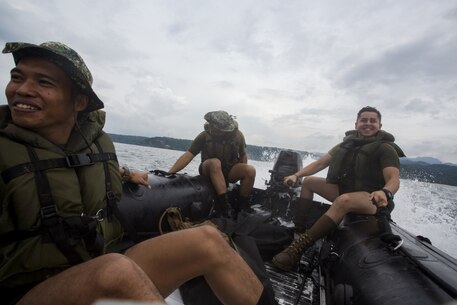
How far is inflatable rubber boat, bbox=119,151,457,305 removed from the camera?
1.65 metres

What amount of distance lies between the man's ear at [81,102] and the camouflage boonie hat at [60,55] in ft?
0.21

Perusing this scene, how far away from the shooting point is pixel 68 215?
1220 mm

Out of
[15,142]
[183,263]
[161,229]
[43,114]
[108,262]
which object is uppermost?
[43,114]

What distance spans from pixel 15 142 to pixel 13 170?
15 centimetres

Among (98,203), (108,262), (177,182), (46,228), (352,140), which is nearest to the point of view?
(108,262)

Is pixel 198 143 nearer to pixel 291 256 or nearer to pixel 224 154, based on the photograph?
pixel 224 154

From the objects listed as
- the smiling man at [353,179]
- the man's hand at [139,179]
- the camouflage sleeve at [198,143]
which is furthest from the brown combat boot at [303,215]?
the man's hand at [139,179]

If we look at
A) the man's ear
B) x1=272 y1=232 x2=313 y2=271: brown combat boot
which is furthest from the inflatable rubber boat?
the man's ear

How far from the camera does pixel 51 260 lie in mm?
1152

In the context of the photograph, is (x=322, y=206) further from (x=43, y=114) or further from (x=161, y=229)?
(x=43, y=114)

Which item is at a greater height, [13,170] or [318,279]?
[13,170]

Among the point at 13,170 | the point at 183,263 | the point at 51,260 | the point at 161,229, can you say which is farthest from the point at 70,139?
the point at 161,229

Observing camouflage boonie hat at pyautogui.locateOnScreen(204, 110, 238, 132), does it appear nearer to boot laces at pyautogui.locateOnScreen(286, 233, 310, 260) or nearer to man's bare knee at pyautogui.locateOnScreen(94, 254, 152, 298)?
boot laces at pyautogui.locateOnScreen(286, 233, 310, 260)

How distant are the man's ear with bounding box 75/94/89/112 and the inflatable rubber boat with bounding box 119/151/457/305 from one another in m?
1.36
